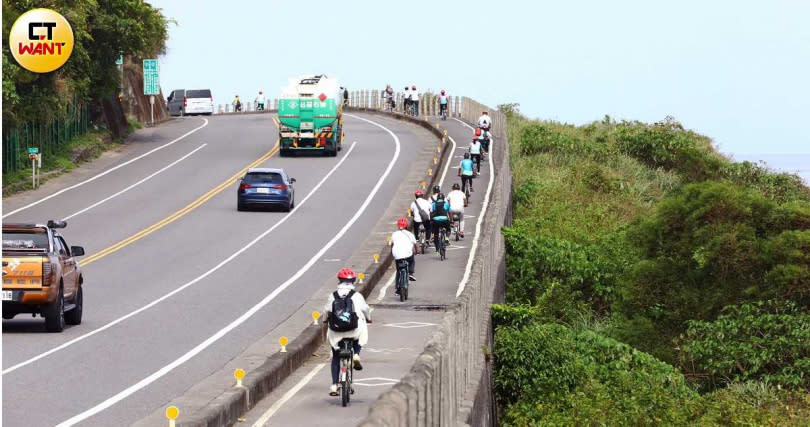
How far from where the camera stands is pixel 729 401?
920 inches

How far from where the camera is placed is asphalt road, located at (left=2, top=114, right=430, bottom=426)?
1850 centimetres

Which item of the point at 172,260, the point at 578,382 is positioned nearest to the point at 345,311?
the point at 578,382

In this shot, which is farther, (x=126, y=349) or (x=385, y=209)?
(x=385, y=209)

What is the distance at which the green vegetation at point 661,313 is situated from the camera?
925 inches

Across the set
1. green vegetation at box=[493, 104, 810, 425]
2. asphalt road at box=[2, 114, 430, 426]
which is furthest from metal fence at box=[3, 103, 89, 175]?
green vegetation at box=[493, 104, 810, 425]

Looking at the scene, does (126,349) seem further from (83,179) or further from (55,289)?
(83,179)

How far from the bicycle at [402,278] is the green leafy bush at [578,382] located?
243 centimetres

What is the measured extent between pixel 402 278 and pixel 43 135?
31.0m

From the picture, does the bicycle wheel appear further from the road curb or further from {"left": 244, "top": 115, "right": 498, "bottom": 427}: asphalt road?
the road curb

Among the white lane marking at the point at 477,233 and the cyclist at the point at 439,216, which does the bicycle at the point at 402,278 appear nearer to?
the white lane marking at the point at 477,233

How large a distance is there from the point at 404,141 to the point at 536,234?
Answer: 2393cm

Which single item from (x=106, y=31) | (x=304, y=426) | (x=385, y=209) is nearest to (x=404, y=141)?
(x=106, y=31)

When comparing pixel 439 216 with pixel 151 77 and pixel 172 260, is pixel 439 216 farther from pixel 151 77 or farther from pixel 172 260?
pixel 151 77

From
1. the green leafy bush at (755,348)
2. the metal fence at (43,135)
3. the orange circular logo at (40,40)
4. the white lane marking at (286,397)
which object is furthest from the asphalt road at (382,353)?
the metal fence at (43,135)
